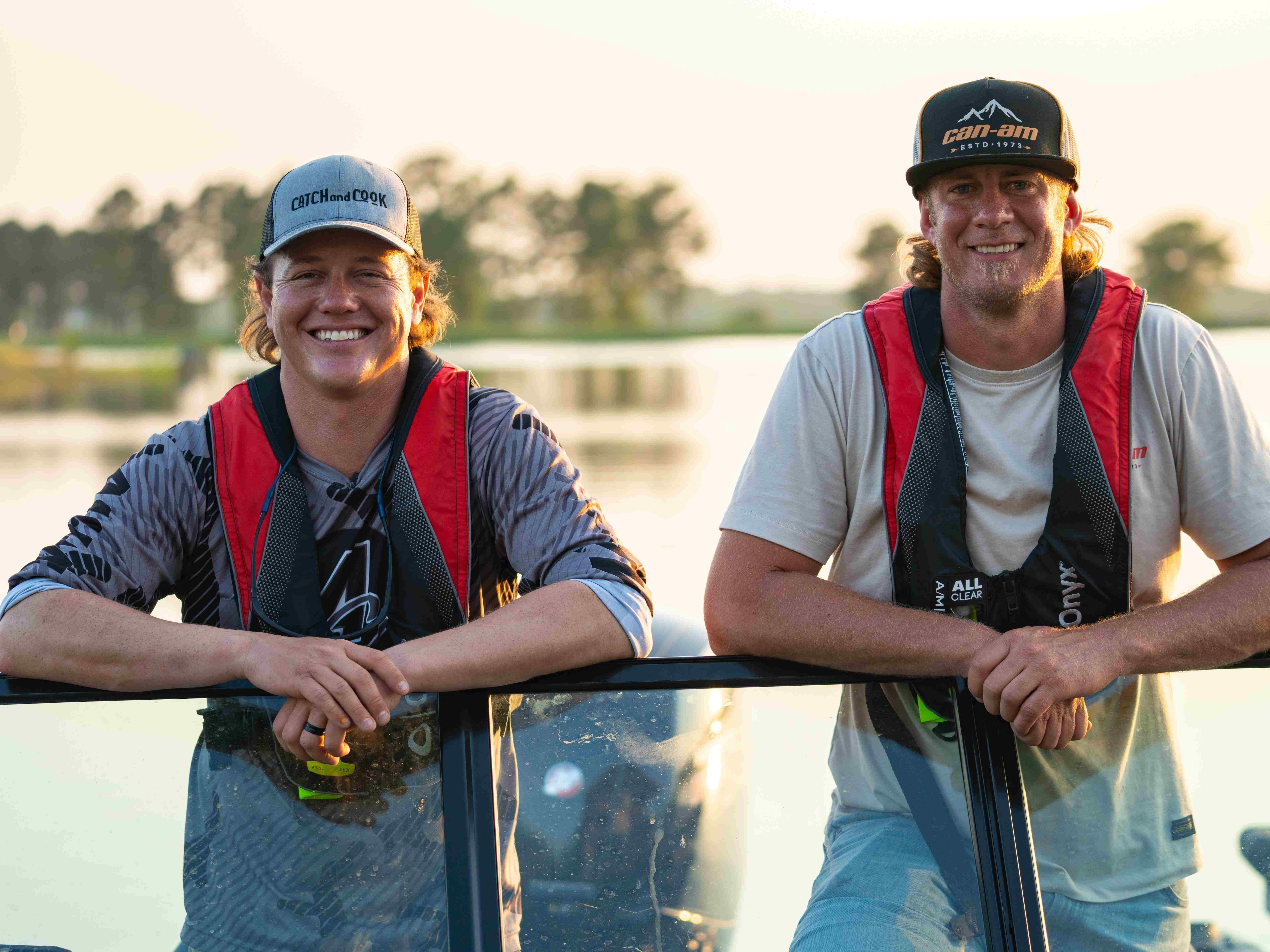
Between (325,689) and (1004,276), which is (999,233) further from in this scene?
(325,689)

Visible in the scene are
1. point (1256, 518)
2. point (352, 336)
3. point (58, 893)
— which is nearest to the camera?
point (58, 893)

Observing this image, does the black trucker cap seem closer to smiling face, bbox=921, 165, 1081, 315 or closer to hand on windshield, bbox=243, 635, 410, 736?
smiling face, bbox=921, 165, 1081, 315

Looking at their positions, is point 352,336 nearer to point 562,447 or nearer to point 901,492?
point 562,447

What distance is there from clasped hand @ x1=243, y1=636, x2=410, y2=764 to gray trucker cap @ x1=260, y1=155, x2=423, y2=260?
0.88 m

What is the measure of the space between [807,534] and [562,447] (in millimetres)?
529

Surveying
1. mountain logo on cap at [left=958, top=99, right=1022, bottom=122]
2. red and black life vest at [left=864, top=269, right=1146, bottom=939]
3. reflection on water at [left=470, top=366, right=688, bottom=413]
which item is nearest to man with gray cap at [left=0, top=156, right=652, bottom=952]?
red and black life vest at [left=864, top=269, right=1146, bottom=939]

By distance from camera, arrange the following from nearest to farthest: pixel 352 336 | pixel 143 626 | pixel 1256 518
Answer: pixel 143 626 < pixel 1256 518 < pixel 352 336

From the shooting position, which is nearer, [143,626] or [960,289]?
[143,626]

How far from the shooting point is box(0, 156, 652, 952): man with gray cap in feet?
6.01

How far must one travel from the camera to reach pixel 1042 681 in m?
1.88

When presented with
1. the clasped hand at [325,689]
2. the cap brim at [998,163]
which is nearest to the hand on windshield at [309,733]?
the clasped hand at [325,689]

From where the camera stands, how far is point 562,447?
8.17 ft

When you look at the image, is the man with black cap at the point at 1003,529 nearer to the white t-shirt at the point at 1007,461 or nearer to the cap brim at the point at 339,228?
the white t-shirt at the point at 1007,461

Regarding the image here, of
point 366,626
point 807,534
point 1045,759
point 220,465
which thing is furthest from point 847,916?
point 220,465
